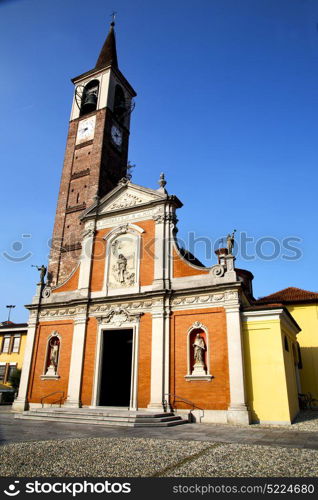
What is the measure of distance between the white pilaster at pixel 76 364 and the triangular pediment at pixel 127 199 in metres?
6.37

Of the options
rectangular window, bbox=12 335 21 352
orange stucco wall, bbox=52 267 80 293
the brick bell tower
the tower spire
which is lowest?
rectangular window, bbox=12 335 21 352

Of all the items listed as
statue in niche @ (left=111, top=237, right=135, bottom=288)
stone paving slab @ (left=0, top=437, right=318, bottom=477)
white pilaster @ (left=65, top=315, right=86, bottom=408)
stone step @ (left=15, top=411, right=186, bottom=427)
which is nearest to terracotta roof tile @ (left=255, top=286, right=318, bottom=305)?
statue in niche @ (left=111, top=237, right=135, bottom=288)

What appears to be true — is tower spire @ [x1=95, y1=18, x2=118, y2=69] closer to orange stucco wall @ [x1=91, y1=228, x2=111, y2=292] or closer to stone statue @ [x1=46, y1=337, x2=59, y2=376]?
orange stucco wall @ [x1=91, y1=228, x2=111, y2=292]

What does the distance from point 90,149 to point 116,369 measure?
1717cm

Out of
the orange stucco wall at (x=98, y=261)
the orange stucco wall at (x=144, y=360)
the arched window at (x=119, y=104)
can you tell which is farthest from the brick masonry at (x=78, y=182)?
the orange stucco wall at (x=144, y=360)

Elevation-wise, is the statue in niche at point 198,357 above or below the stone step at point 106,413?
above

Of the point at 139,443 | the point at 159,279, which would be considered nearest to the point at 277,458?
the point at 139,443

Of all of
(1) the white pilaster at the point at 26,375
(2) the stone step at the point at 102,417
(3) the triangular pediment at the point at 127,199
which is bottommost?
(2) the stone step at the point at 102,417

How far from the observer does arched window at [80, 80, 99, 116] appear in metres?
29.4

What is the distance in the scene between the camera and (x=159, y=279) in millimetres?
16781

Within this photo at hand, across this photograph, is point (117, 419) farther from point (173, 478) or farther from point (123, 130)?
point (123, 130)

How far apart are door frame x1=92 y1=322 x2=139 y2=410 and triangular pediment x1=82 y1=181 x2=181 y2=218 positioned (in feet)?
21.5

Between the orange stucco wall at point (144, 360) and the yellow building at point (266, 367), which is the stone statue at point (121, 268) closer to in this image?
the orange stucco wall at point (144, 360)

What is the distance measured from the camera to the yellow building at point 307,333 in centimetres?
2097
